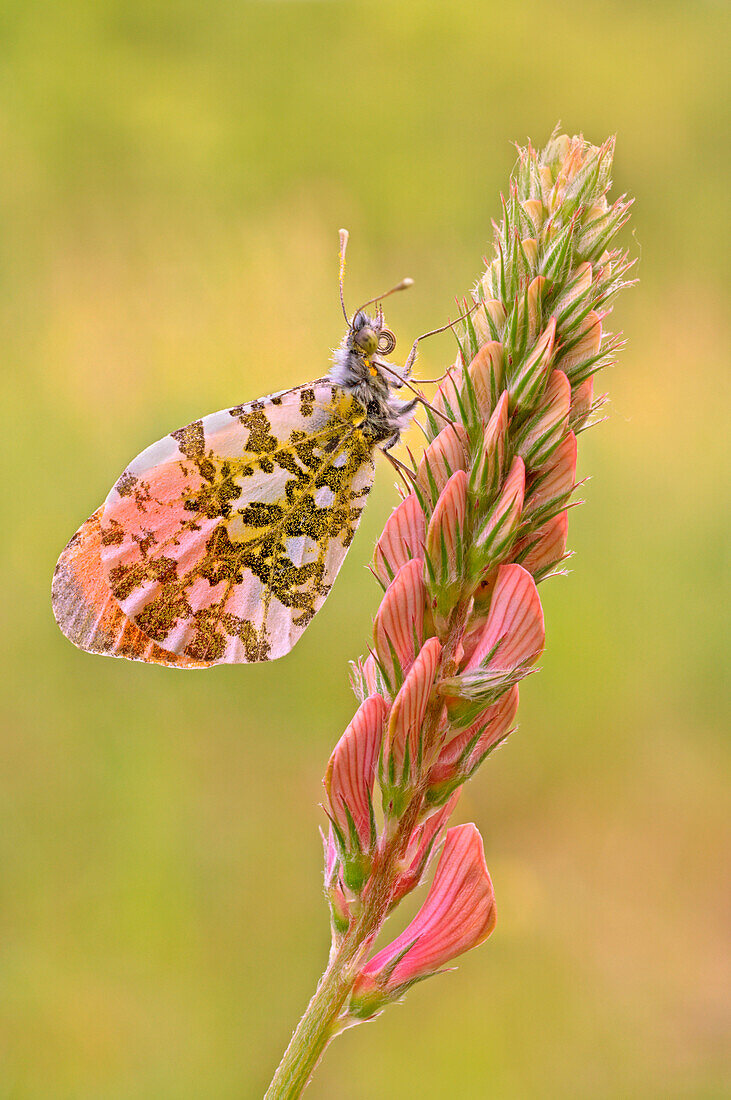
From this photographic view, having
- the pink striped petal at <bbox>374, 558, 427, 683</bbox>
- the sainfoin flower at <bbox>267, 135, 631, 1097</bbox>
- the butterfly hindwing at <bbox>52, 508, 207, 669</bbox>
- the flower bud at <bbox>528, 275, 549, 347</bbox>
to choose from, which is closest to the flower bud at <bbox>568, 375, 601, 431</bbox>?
the sainfoin flower at <bbox>267, 135, 631, 1097</bbox>

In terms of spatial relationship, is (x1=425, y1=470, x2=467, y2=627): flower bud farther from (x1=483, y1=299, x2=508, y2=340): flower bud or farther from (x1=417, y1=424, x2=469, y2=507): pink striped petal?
(x1=483, y1=299, x2=508, y2=340): flower bud

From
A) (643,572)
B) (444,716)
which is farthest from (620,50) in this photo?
(444,716)

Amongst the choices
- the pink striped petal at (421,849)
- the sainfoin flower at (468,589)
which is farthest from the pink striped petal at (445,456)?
the pink striped petal at (421,849)

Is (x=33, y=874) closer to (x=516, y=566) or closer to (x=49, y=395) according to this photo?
(x=49, y=395)

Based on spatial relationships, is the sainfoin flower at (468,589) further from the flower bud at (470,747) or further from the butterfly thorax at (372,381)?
the butterfly thorax at (372,381)

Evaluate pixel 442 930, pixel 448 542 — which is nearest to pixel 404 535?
pixel 448 542

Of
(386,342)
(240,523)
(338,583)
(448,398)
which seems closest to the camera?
(448,398)

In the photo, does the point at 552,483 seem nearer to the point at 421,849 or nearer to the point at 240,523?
the point at 421,849
